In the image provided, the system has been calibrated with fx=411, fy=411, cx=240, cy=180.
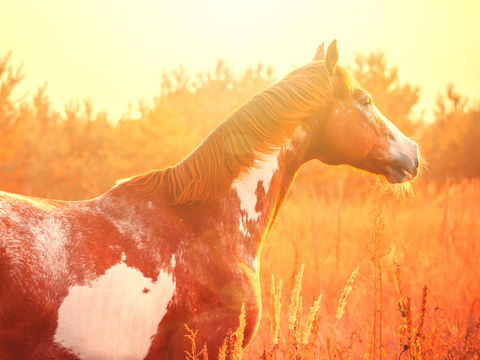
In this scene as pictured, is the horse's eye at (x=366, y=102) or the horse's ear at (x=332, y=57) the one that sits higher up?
the horse's ear at (x=332, y=57)

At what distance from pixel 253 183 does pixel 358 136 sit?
84cm

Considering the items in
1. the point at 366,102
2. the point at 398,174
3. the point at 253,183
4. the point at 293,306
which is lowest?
the point at 293,306

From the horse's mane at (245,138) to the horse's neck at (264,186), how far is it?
6 centimetres

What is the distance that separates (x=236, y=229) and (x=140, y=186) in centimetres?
65

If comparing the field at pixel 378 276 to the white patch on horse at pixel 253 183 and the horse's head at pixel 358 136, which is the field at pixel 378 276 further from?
the white patch on horse at pixel 253 183

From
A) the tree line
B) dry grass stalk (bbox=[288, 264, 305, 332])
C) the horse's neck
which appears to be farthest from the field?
the tree line

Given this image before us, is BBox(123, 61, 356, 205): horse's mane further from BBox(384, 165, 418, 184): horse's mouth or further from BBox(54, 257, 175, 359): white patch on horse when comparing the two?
BBox(384, 165, 418, 184): horse's mouth

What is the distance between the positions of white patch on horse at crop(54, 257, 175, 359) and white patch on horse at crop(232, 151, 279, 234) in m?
0.75

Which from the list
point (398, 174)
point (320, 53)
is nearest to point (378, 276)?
point (398, 174)

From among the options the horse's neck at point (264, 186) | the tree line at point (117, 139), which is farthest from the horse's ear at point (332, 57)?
the tree line at point (117, 139)

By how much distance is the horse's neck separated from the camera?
8.71 feet

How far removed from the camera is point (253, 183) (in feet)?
8.84

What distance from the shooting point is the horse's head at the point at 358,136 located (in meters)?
2.85

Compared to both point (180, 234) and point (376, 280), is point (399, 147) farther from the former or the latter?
point (180, 234)
